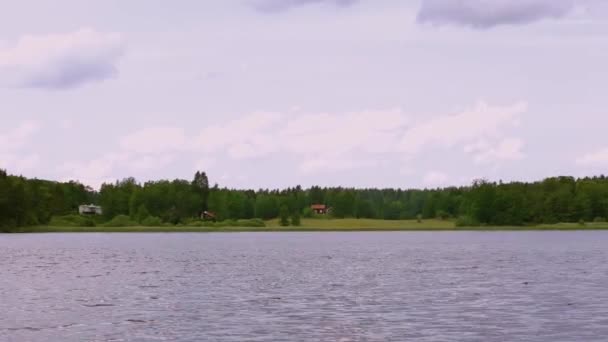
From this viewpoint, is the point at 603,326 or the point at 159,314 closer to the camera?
the point at 603,326

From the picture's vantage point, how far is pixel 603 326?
43875mm

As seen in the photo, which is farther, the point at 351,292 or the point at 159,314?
the point at 351,292

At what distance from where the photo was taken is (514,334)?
41375 millimetres

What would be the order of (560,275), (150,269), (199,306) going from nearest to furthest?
1. (199,306)
2. (560,275)
3. (150,269)

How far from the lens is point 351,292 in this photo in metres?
62.7

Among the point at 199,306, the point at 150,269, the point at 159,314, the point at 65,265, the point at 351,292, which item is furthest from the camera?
the point at 65,265

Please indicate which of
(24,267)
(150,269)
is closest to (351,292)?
(150,269)

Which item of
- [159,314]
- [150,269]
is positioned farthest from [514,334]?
[150,269]

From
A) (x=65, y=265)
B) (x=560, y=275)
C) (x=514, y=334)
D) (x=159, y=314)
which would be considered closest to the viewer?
(x=514, y=334)

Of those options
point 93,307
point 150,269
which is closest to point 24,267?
point 150,269

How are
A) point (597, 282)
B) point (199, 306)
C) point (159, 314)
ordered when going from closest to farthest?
point (159, 314), point (199, 306), point (597, 282)

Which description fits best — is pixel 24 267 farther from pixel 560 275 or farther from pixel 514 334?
pixel 514 334

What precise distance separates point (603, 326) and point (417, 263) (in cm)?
5573

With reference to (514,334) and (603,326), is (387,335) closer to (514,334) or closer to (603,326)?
(514,334)
